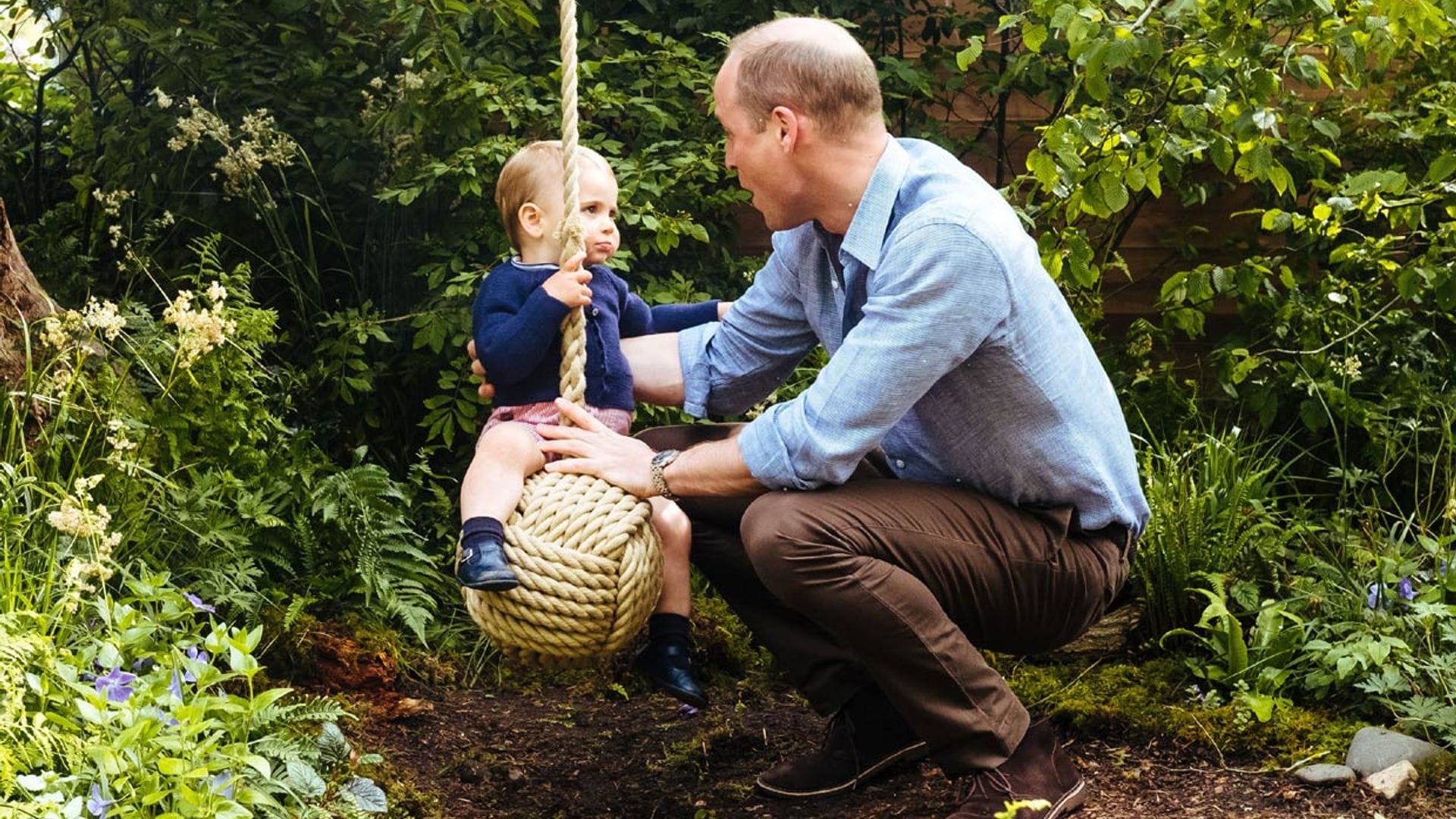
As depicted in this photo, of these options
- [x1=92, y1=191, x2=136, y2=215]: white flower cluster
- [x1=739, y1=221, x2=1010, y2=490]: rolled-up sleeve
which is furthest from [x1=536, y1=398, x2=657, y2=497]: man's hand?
[x1=92, y1=191, x2=136, y2=215]: white flower cluster

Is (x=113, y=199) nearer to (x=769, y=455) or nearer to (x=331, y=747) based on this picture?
(x=331, y=747)

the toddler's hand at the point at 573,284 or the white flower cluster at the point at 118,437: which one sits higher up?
the toddler's hand at the point at 573,284

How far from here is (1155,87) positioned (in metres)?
4.53

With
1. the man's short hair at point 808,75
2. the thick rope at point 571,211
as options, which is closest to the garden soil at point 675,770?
the thick rope at point 571,211

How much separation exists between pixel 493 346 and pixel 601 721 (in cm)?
114

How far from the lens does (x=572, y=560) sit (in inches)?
107

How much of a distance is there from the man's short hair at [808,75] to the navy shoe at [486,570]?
95 centimetres

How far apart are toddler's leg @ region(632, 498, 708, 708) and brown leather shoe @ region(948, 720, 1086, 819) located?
0.60 meters

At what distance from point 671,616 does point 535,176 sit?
3.20 ft

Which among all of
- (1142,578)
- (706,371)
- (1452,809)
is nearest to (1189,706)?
(1142,578)

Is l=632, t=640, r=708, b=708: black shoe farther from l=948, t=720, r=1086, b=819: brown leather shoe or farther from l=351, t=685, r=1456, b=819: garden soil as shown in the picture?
l=948, t=720, r=1086, b=819: brown leather shoe

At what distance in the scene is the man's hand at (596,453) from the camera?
2.86 m

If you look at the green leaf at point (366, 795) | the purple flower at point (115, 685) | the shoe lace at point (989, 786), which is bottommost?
the shoe lace at point (989, 786)

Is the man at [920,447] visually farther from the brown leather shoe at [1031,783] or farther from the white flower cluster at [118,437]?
the white flower cluster at [118,437]
